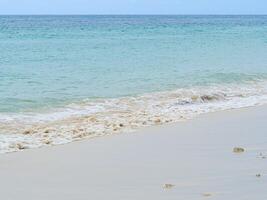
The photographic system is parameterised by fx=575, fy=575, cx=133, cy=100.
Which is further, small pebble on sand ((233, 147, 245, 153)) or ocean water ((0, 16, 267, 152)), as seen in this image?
ocean water ((0, 16, 267, 152))

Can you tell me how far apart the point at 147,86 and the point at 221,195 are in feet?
35.5

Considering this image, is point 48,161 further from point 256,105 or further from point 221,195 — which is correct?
point 256,105

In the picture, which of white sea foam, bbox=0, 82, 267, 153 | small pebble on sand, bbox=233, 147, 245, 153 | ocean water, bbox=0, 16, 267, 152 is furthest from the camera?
ocean water, bbox=0, 16, 267, 152

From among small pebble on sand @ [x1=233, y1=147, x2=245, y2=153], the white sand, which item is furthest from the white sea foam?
small pebble on sand @ [x1=233, y1=147, x2=245, y2=153]

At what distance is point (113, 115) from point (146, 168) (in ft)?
15.8

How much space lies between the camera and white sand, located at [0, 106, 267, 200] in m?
5.65

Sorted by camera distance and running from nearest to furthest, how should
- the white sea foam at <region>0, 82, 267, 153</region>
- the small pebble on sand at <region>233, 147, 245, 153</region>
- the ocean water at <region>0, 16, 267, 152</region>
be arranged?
the small pebble on sand at <region>233, 147, 245, 153</region>
the white sea foam at <region>0, 82, 267, 153</region>
the ocean water at <region>0, 16, 267, 152</region>

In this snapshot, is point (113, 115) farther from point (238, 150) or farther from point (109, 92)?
point (238, 150)

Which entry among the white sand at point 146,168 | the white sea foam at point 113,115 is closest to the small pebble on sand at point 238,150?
the white sand at point 146,168

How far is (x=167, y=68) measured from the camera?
21.2 m

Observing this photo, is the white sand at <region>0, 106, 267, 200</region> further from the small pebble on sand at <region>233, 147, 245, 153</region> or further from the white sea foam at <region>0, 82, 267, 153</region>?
the white sea foam at <region>0, 82, 267, 153</region>

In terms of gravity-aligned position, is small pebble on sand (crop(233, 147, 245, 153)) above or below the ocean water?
below

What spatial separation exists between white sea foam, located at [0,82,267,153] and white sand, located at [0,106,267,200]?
27.4 inches

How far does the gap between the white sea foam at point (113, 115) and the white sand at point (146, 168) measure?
0.70 meters
